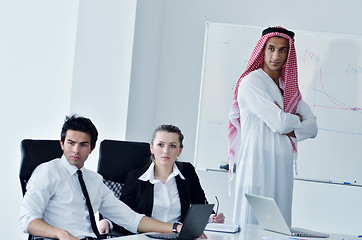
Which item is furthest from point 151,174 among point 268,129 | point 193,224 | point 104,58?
point 104,58

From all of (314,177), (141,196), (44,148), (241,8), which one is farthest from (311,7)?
(44,148)

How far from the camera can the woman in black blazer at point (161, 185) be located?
10.6ft

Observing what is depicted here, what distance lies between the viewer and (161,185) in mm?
3291

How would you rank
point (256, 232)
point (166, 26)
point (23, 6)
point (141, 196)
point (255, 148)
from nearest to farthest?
point (256, 232)
point (141, 196)
point (255, 148)
point (23, 6)
point (166, 26)

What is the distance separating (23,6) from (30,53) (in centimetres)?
36

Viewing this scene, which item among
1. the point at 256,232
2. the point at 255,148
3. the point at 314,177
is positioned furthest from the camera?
the point at 314,177

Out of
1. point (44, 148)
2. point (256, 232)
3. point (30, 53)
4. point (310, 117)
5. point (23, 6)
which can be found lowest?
point (256, 232)

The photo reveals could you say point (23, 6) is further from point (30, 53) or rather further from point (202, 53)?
point (202, 53)

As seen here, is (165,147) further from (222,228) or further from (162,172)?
(222,228)

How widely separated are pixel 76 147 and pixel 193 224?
2.57 feet

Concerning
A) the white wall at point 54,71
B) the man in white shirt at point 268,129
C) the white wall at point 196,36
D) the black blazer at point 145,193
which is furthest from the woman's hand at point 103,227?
the white wall at point 196,36

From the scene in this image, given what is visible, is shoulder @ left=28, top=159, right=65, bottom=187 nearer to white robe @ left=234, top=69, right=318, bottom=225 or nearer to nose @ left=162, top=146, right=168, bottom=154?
nose @ left=162, top=146, right=168, bottom=154

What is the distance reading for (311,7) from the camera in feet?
17.1

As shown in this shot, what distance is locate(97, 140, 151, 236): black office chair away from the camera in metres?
3.38
